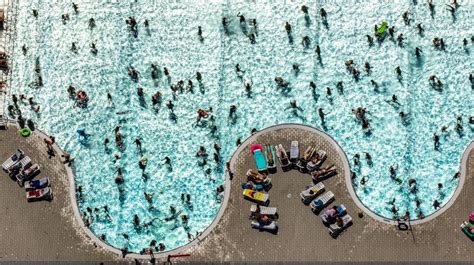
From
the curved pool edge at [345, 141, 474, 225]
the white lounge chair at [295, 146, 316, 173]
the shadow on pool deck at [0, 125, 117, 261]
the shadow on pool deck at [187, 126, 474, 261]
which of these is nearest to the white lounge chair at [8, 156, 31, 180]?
the shadow on pool deck at [0, 125, 117, 261]

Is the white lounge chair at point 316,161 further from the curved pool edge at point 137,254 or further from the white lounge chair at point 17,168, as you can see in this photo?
the white lounge chair at point 17,168

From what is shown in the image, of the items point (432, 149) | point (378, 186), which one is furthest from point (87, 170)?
point (432, 149)

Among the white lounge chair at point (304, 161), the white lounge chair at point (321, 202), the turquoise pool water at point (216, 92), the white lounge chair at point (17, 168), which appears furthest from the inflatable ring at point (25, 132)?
the white lounge chair at point (321, 202)

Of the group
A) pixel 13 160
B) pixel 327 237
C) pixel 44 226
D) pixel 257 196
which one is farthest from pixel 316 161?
pixel 13 160

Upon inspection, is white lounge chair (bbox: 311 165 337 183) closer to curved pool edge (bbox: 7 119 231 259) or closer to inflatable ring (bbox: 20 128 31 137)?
curved pool edge (bbox: 7 119 231 259)

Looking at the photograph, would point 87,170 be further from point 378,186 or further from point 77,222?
point 378,186

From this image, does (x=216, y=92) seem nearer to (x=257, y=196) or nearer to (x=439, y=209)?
(x=257, y=196)
